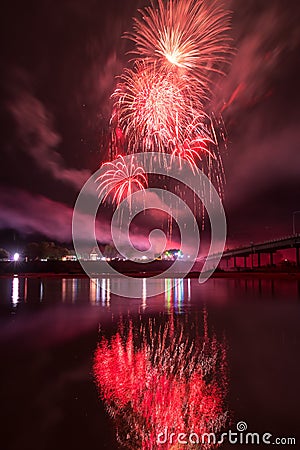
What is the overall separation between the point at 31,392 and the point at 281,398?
5213mm

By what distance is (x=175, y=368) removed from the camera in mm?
9141

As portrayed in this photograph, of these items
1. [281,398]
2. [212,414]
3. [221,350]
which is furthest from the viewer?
[221,350]

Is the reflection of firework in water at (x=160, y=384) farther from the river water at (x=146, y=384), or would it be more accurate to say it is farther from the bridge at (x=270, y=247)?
the bridge at (x=270, y=247)

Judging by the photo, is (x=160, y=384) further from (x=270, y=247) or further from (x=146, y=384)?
(x=270, y=247)

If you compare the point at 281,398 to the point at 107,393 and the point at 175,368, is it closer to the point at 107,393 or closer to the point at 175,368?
the point at 175,368

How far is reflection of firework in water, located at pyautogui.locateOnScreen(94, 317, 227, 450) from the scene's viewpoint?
610 centimetres

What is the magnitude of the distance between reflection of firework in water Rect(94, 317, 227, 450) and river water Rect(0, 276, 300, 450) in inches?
0.9

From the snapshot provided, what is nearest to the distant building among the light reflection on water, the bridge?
the bridge

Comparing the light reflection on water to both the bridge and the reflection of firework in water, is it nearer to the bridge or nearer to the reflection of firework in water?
the reflection of firework in water

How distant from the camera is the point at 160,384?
7.96m

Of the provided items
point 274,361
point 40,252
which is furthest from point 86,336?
point 40,252

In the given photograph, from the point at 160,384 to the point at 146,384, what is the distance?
31 cm

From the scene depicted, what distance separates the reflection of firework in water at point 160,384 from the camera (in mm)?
6102

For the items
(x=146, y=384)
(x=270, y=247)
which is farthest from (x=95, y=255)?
(x=146, y=384)
